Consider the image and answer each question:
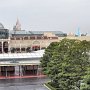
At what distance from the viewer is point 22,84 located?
199ft

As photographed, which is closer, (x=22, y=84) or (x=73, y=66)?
(x=73, y=66)

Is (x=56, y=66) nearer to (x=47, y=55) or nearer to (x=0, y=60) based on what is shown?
(x=47, y=55)

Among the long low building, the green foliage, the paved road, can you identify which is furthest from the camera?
the long low building

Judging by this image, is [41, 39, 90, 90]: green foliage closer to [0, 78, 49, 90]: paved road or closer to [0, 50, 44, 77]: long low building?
[0, 78, 49, 90]: paved road

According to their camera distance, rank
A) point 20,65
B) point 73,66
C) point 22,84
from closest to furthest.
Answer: point 73,66, point 22,84, point 20,65

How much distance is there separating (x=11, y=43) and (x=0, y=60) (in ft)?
249

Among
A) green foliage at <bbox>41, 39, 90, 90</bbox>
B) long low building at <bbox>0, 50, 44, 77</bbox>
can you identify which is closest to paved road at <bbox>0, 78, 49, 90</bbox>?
long low building at <bbox>0, 50, 44, 77</bbox>

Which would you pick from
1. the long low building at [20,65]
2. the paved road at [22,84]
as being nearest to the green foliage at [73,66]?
the paved road at [22,84]

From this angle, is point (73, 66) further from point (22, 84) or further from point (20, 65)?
point (20, 65)

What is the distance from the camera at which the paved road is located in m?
56.1

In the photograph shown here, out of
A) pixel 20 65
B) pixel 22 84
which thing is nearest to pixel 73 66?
pixel 22 84

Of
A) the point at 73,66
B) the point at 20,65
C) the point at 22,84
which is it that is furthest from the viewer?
the point at 20,65

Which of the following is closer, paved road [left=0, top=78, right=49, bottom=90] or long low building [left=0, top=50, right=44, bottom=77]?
paved road [left=0, top=78, right=49, bottom=90]

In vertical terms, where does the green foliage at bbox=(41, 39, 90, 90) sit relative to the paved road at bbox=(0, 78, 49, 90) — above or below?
above
